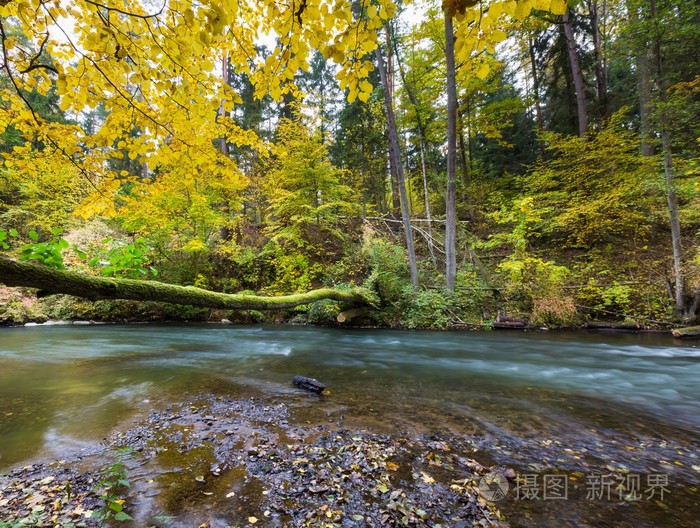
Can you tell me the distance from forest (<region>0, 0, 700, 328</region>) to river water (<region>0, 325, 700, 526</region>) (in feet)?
5.55

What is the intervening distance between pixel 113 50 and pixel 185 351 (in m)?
6.65

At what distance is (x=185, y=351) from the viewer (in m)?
7.34

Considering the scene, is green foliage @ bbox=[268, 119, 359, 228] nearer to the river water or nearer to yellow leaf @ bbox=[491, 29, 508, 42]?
the river water

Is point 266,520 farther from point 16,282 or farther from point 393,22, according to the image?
point 393,22

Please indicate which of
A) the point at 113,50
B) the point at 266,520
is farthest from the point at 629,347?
the point at 113,50

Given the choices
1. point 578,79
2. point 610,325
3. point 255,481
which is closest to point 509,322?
point 610,325

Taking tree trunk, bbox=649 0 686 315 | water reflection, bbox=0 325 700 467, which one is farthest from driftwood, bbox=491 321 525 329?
tree trunk, bbox=649 0 686 315

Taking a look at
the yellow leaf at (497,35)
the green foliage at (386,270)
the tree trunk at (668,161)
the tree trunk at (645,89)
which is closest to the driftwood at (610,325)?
the tree trunk at (668,161)

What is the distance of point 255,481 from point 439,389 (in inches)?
121

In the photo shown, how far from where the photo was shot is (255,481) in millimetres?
2473

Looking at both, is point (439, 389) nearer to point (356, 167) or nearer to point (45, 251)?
point (45, 251)

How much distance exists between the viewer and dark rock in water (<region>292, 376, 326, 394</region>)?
4.45m

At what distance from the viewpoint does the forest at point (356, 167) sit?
2.28 m

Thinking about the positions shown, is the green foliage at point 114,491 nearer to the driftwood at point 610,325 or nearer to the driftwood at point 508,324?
the driftwood at point 508,324
